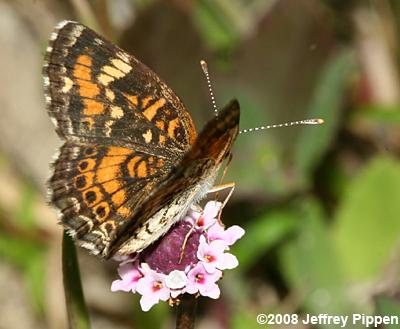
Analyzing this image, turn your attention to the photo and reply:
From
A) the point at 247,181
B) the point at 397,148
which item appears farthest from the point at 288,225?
the point at 397,148

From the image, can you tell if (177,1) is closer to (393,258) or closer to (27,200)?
(27,200)

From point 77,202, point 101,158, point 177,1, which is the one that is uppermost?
point 177,1

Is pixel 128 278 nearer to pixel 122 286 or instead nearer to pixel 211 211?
pixel 122 286

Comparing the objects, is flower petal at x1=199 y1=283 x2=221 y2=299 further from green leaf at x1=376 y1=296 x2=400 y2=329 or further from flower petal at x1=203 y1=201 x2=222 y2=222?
green leaf at x1=376 y1=296 x2=400 y2=329

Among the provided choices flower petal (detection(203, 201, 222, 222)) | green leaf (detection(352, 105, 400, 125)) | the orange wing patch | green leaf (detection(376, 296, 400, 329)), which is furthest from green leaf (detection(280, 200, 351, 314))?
the orange wing patch

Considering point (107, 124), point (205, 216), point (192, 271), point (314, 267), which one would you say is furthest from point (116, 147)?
point (314, 267)

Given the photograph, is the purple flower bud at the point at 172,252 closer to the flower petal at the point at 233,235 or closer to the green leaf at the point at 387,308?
the flower petal at the point at 233,235
